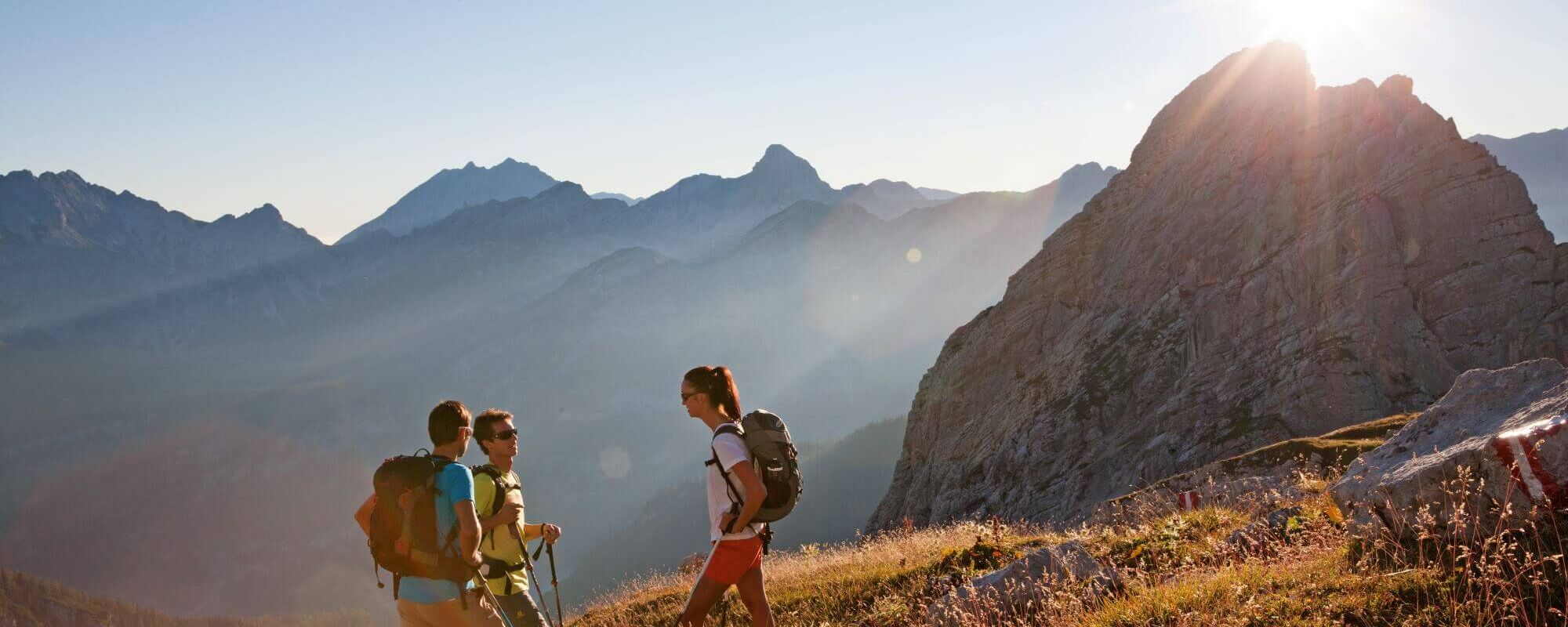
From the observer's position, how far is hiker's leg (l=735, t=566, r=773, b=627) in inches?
296

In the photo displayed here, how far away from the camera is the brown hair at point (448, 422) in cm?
742

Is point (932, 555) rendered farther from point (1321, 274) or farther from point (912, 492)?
point (912, 492)

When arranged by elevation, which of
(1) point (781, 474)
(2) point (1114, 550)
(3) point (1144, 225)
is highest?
(3) point (1144, 225)

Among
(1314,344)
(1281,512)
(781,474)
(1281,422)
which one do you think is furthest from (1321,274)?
(781,474)

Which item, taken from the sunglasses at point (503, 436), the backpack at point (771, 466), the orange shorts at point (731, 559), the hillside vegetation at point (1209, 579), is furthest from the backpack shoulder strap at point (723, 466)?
the sunglasses at point (503, 436)

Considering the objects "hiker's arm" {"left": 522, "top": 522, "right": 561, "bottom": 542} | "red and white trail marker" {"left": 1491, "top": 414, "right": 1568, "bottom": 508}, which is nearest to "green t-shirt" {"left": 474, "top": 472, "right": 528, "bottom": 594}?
"hiker's arm" {"left": 522, "top": 522, "right": 561, "bottom": 542}

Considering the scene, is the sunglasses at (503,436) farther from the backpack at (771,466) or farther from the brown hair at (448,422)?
the backpack at (771,466)

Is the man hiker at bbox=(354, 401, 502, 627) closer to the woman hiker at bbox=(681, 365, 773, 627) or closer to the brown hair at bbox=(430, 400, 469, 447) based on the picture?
the brown hair at bbox=(430, 400, 469, 447)

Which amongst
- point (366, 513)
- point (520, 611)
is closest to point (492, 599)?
point (520, 611)

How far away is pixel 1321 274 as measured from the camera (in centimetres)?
4406

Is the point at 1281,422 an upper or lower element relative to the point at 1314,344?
lower

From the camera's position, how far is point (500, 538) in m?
8.18

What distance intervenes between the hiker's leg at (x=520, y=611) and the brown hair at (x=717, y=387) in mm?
2604

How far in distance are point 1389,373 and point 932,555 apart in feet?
116
